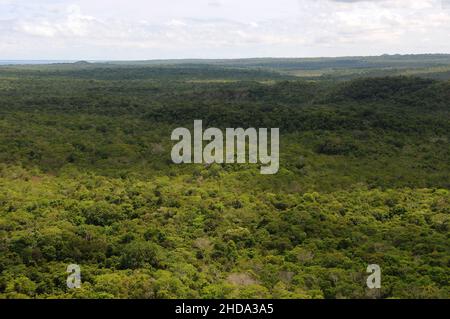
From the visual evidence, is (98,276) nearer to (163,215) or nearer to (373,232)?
(163,215)

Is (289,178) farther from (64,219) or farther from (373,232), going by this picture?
(64,219)

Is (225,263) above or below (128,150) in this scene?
below

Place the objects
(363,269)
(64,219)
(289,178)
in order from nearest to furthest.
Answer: (363,269)
(64,219)
(289,178)

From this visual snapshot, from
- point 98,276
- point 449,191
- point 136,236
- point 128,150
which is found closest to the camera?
point 98,276

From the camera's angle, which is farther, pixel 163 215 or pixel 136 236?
pixel 163 215
